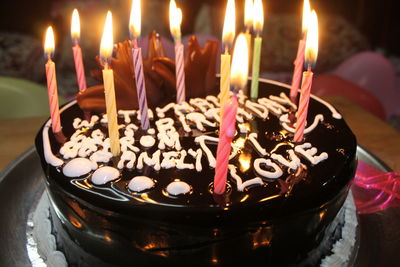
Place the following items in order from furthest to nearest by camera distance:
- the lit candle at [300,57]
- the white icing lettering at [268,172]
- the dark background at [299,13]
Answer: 1. the dark background at [299,13]
2. the lit candle at [300,57]
3. the white icing lettering at [268,172]

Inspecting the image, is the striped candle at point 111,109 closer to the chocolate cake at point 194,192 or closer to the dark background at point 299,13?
the chocolate cake at point 194,192

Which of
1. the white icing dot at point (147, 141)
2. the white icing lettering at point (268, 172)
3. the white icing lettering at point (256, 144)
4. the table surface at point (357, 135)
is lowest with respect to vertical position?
the table surface at point (357, 135)

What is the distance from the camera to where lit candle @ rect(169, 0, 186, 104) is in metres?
1.80

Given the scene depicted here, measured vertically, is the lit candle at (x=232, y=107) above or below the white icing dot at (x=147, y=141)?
above

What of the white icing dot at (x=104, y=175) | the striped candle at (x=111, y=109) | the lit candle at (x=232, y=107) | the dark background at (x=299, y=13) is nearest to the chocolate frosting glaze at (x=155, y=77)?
the striped candle at (x=111, y=109)

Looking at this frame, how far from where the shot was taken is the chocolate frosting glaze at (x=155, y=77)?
6.03ft

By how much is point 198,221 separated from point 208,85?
1.00 metres

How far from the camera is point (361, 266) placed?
5.03 ft

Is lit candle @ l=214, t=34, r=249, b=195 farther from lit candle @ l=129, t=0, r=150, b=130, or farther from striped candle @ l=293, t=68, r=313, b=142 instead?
lit candle @ l=129, t=0, r=150, b=130

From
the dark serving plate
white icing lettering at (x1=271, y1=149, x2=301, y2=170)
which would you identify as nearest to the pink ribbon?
the dark serving plate

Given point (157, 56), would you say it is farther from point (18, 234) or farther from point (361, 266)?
point (361, 266)

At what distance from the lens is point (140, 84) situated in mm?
1625

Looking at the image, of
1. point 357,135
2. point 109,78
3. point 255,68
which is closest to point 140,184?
point 109,78

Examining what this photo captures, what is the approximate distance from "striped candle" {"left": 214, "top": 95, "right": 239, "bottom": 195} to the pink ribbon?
86cm
